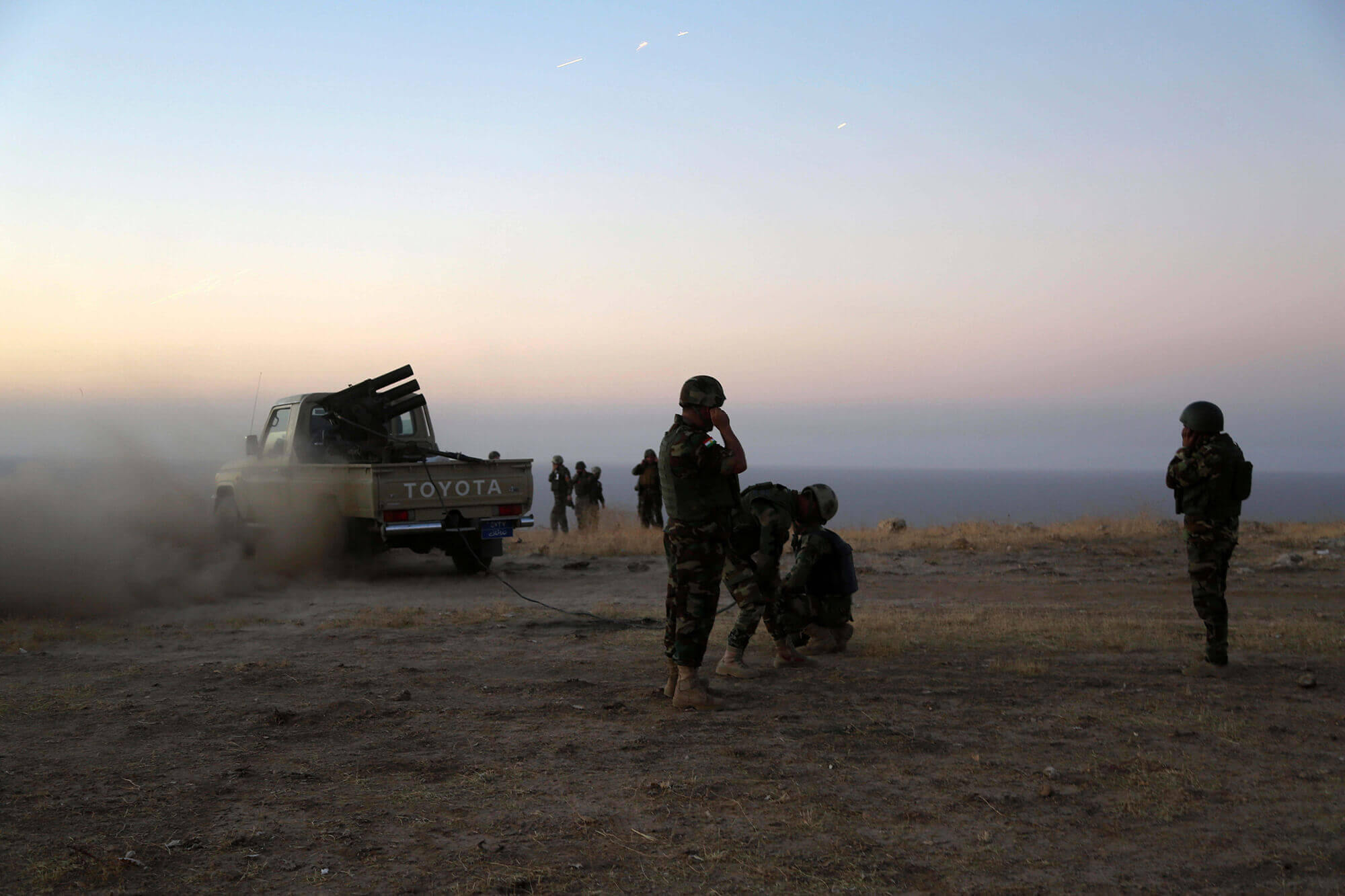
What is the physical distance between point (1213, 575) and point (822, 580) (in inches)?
99.9

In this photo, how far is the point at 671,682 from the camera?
235 inches

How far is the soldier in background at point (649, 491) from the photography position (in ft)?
60.2

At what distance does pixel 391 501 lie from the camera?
11.8 m

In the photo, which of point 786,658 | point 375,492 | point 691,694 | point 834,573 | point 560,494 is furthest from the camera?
point 560,494

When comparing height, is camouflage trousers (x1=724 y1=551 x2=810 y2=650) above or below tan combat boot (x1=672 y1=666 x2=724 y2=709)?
above

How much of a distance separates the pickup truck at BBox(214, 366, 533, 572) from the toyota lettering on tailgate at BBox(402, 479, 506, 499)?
1cm

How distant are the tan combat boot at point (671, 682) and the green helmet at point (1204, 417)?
12.5 ft

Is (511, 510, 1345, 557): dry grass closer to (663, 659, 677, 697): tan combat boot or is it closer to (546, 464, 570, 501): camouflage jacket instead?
(546, 464, 570, 501): camouflage jacket

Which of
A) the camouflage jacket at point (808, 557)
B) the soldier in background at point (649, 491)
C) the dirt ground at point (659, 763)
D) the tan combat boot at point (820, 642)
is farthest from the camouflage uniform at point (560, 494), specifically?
the camouflage jacket at point (808, 557)

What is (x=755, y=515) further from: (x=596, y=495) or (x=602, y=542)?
(x=596, y=495)

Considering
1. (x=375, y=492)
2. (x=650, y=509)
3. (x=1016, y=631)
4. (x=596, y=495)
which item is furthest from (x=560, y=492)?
(x=1016, y=631)

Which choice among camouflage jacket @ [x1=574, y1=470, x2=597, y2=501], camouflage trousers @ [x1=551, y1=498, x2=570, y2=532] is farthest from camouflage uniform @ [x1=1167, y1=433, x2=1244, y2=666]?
camouflage trousers @ [x1=551, y1=498, x2=570, y2=532]

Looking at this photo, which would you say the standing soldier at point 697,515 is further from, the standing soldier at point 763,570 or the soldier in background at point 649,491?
the soldier in background at point 649,491

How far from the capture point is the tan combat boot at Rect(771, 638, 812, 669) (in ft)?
22.7
